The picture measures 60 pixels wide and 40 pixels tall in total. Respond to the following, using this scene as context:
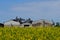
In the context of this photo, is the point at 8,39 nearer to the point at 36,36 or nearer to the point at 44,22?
the point at 36,36

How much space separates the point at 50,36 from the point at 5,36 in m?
1.70

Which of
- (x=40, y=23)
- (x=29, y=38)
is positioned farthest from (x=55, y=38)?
(x=40, y=23)

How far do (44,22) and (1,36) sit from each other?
3717 centimetres

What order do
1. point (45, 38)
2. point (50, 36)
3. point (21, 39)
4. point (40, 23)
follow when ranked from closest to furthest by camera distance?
point (21, 39), point (45, 38), point (50, 36), point (40, 23)

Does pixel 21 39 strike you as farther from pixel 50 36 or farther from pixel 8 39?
pixel 50 36

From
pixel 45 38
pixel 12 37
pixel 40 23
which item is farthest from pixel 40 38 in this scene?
pixel 40 23

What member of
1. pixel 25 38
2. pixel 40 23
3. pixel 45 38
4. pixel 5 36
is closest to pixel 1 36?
pixel 5 36

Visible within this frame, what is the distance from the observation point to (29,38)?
8.21 m

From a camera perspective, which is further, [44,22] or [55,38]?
[44,22]

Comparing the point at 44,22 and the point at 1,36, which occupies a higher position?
the point at 1,36

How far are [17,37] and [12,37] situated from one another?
0.18m

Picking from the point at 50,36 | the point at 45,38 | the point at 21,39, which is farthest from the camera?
the point at 50,36

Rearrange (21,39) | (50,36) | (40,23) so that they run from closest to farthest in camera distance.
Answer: (21,39) < (50,36) < (40,23)

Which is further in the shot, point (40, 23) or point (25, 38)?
point (40, 23)
